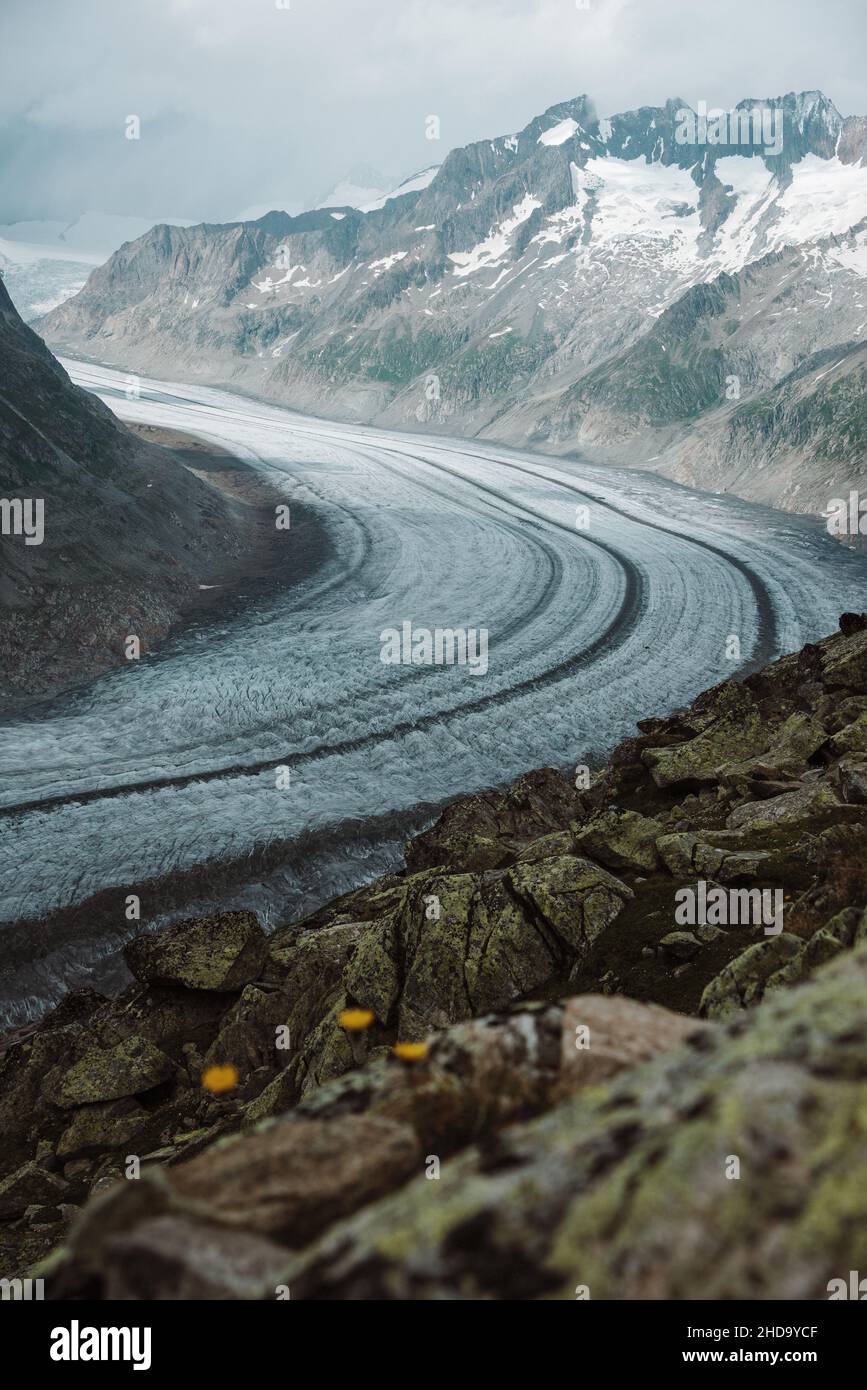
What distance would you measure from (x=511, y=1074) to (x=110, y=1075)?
24.3ft

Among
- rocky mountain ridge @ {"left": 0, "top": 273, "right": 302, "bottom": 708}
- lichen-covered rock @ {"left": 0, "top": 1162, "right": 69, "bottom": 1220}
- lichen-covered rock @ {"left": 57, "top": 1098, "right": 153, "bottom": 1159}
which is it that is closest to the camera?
lichen-covered rock @ {"left": 0, "top": 1162, "right": 69, "bottom": 1220}

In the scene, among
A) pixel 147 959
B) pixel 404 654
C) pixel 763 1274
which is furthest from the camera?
pixel 404 654

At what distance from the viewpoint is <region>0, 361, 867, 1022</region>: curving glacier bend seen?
16.5 m

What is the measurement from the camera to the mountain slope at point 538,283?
7450cm

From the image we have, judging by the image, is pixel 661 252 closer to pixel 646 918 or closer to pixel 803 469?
pixel 803 469

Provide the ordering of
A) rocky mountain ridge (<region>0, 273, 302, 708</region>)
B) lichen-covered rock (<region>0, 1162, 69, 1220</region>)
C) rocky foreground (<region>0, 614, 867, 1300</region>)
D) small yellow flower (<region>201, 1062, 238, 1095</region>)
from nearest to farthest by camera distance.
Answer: rocky foreground (<region>0, 614, 867, 1300</region>)
lichen-covered rock (<region>0, 1162, 69, 1220</region>)
small yellow flower (<region>201, 1062, 238, 1095</region>)
rocky mountain ridge (<region>0, 273, 302, 708</region>)

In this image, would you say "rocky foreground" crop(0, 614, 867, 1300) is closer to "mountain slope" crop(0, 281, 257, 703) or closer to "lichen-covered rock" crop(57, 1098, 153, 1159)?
"lichen-covered rock" crop(57, 1098, 153, 1159)

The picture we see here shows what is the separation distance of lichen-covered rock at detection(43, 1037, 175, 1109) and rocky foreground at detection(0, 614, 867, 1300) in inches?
1.1

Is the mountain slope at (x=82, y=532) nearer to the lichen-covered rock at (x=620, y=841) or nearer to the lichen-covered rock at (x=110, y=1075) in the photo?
the lichen-covered rock at (x=110, y=1075)

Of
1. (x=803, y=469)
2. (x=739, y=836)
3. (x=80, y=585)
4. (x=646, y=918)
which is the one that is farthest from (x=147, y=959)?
(x=803, y=469)

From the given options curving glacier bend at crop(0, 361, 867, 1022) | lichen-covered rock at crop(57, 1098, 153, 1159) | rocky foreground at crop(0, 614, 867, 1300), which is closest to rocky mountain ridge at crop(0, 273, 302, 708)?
curving glacier bend at crop(0, 361, 867, 1022)

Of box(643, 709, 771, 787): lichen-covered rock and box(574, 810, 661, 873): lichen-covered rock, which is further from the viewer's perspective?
box(643, 709, 771, 787): lichen-covered rock

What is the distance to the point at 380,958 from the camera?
8.71 meters
